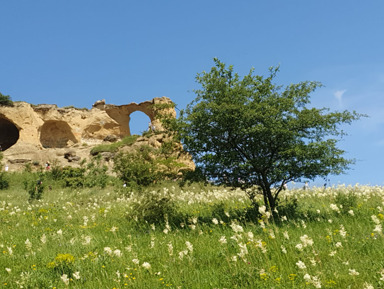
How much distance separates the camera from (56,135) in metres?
53.9

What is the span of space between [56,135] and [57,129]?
100 cm

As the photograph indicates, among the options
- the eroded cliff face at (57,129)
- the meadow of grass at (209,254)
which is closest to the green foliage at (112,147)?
the eroded cliff face at (57,129)

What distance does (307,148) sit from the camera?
9.65m

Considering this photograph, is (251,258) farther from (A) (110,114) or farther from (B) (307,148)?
(A) (110,114)

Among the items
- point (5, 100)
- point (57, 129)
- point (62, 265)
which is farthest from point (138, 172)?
point (57, 129)

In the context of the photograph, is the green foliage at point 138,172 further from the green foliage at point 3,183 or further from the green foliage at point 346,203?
the green foliage at point 346,203

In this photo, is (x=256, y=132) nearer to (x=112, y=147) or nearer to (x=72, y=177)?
(x=72, y=177)

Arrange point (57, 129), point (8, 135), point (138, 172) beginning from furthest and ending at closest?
point (57, 129)
point (8, 135)
point (138, 172)

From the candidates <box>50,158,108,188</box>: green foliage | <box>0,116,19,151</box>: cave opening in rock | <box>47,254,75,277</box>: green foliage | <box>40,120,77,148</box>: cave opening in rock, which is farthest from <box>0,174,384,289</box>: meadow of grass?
<box>0,116,19,151</box>: cave opening in rock

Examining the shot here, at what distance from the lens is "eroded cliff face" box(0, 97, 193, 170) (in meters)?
42.7

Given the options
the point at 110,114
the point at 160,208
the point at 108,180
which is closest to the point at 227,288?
the point at 160,208

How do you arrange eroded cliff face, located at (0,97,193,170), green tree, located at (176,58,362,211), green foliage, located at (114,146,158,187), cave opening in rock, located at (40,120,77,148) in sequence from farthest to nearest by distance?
1. cave opening in rock, located at (40,120,77,148)
2. eroded cliff face, located at (0,97,193,170)
3. green foliage, located at (114,146,158,187)
4. green tree, located at (176,58,362,211)

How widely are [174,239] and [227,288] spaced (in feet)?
12.0

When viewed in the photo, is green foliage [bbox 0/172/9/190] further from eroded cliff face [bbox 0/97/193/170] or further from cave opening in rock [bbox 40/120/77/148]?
cave opening in rock [bbox 40/120/77/148]
